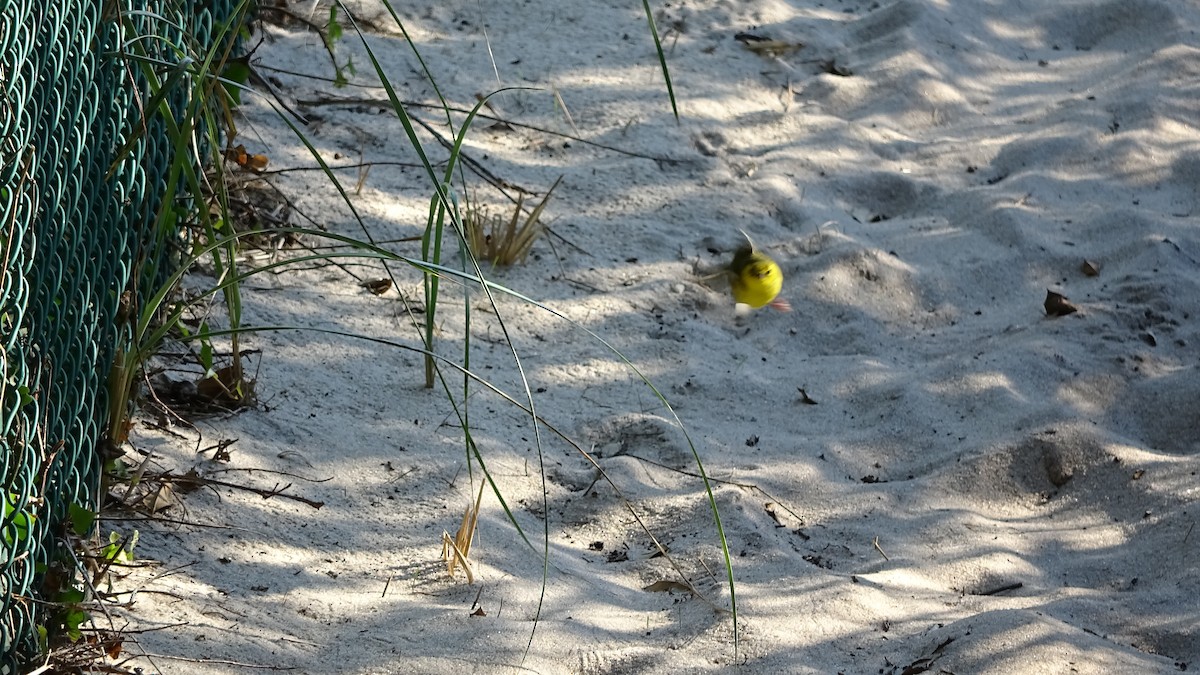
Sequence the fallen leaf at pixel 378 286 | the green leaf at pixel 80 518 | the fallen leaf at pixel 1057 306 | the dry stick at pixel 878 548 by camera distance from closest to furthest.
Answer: the green leaf at pixel 80 518 → the dry stick at pixel 878 548 → the fallen leaf at pixel 378 286 → the fallen leaf at pixel 1057 306

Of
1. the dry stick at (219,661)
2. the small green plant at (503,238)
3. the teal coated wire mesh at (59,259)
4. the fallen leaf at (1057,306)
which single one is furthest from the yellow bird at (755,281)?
the dry stick at (219,661)

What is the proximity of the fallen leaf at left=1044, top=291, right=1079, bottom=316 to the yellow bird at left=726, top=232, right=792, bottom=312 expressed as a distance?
714 millimetres

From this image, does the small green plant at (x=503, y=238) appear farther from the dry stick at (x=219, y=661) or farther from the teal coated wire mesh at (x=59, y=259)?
the dry stick at (x=219, y=661)

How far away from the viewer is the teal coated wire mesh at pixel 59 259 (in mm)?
1559

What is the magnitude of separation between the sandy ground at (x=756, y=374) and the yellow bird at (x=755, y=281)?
7 cm

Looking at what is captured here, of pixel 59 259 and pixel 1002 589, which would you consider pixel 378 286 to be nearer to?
pixel 59 259

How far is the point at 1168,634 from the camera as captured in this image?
2197 millimetres

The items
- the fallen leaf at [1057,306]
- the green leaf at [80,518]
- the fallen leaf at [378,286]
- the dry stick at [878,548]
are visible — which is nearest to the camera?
the green leaf at [80,518]

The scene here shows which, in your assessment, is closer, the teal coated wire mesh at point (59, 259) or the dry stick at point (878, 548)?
the teal coated wire mesh at point (59, 259)

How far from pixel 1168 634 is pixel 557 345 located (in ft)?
5.30

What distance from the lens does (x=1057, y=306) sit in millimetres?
3342

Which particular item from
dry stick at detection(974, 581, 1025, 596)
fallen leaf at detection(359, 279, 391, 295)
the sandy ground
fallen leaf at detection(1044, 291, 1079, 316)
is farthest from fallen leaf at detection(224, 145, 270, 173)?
fallen leaf at detection(1044, 291, 1079, 316)

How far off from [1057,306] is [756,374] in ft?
2.89

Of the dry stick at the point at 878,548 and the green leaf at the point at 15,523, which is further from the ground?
the green leaf at the point at 15,523
